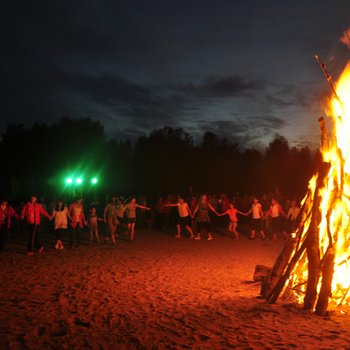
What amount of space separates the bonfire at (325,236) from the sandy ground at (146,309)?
493 mm

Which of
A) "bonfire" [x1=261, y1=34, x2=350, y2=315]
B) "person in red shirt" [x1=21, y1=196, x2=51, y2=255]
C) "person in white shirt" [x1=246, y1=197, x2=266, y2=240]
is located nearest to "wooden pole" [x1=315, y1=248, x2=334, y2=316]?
"bonfire" [x1=261, y1=34, x2=350, y2=315]

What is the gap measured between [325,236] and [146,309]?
13.1 feet

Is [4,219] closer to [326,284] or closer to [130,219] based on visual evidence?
[130,219]

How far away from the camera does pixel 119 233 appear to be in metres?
19.6

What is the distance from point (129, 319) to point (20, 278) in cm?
448

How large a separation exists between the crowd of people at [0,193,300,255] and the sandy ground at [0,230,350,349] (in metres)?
1.74

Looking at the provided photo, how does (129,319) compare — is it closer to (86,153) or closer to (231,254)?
(231,254)

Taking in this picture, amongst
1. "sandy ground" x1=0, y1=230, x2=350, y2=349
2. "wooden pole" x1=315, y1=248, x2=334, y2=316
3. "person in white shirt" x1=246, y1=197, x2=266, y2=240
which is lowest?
"sandy ground" x1=0, y1=230, x2=350, y2=349

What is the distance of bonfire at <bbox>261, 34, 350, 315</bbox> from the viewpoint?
23.6ft

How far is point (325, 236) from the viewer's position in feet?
25.2

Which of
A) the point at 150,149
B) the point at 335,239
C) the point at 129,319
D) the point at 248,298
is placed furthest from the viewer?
the point at 150,149

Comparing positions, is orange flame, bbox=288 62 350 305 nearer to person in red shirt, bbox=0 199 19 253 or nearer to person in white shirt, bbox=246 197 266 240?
person in red shirt, bbox=0 199 19 253

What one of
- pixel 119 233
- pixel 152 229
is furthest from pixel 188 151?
pixel 119 233

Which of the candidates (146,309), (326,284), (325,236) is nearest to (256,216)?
(325,236)
